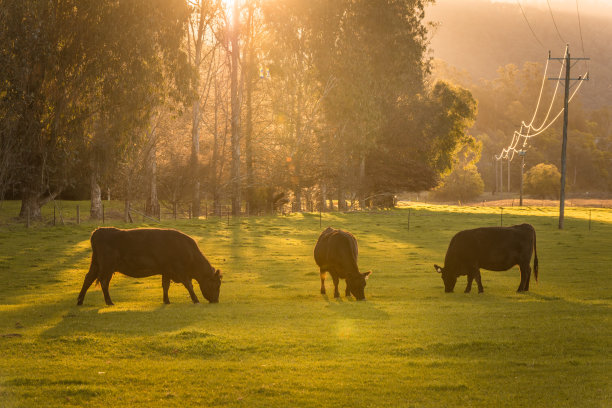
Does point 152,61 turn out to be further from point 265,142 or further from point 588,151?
point 588,151

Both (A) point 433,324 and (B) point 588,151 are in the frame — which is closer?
(A) point 433,324

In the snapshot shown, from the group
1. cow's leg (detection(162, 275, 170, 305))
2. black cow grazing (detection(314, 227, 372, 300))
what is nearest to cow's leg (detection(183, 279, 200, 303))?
cow's leg (detection(162, 275, 170, 305))

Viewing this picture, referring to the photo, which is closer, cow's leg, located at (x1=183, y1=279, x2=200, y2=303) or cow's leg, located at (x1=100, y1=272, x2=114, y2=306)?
cow's leg, located at (x1=100, y1=272, x2=114, y2=306)

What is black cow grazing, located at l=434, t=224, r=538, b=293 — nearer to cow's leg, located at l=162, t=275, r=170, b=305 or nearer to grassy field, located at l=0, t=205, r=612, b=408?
grassy field, located at l=0, t=205, r=612, b=408

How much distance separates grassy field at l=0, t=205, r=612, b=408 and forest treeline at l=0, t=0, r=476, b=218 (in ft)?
27.0

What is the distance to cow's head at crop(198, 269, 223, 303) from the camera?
1667cm

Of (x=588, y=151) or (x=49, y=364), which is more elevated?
(x=588, y=151)

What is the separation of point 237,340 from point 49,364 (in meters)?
3.14

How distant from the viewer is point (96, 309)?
50.2ft

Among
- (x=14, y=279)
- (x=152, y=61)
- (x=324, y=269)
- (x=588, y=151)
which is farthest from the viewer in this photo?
(x=588, y=151)

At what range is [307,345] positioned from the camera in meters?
11.6

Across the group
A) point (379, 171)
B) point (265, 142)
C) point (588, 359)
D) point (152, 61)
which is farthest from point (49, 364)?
point (379, 171)

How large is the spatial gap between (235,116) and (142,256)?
39.5 meters

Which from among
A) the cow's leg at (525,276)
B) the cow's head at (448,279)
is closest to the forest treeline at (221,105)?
the cow's head at (448,279)
